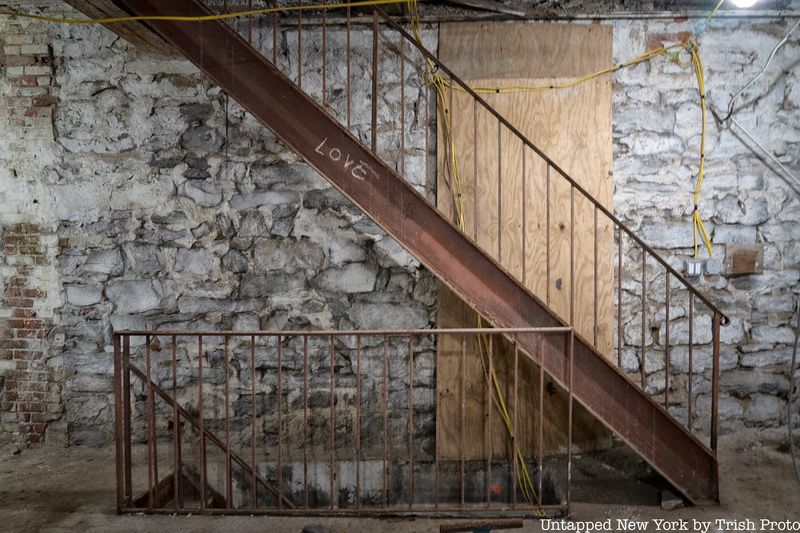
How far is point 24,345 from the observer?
385 cm

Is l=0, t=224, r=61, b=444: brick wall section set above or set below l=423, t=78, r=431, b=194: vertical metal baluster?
below

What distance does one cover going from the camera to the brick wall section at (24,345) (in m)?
3.83

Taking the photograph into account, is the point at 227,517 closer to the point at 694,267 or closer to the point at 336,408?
the point at 336,408

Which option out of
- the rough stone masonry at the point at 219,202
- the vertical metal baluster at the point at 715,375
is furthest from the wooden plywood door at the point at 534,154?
the vertical metal baluster at the point at 715,375

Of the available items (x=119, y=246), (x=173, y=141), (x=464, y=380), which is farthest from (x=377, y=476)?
(x=173, y=141)

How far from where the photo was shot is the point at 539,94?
3.74 meters

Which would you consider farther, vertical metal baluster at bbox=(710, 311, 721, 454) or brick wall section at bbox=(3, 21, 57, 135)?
brick wall section at bbox=(3, 21, 57, 135)

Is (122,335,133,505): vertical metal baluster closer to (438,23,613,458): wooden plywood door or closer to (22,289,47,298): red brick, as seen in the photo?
(22,289,47,298): red brick

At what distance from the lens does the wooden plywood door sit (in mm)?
3732

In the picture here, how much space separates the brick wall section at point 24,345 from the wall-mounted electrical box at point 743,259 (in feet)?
16.0

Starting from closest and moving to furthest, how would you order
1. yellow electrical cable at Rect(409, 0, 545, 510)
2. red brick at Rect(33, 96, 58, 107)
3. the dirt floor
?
1. the dirt floor
2. yellow electrical cable at Rect(409, 0, 545, 510)
3. red brick at Rect(33, 96, 58, 107)

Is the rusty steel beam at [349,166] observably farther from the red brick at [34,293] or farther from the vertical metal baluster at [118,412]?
the red brick at [34,293]

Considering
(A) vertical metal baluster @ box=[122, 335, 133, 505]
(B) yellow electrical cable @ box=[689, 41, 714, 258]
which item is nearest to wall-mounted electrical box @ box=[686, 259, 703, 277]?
(B) yellow electrical cable @ box=[689, 41, 714, 258]

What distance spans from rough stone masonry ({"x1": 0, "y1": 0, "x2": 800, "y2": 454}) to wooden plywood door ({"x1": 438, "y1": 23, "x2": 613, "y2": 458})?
172 mm
